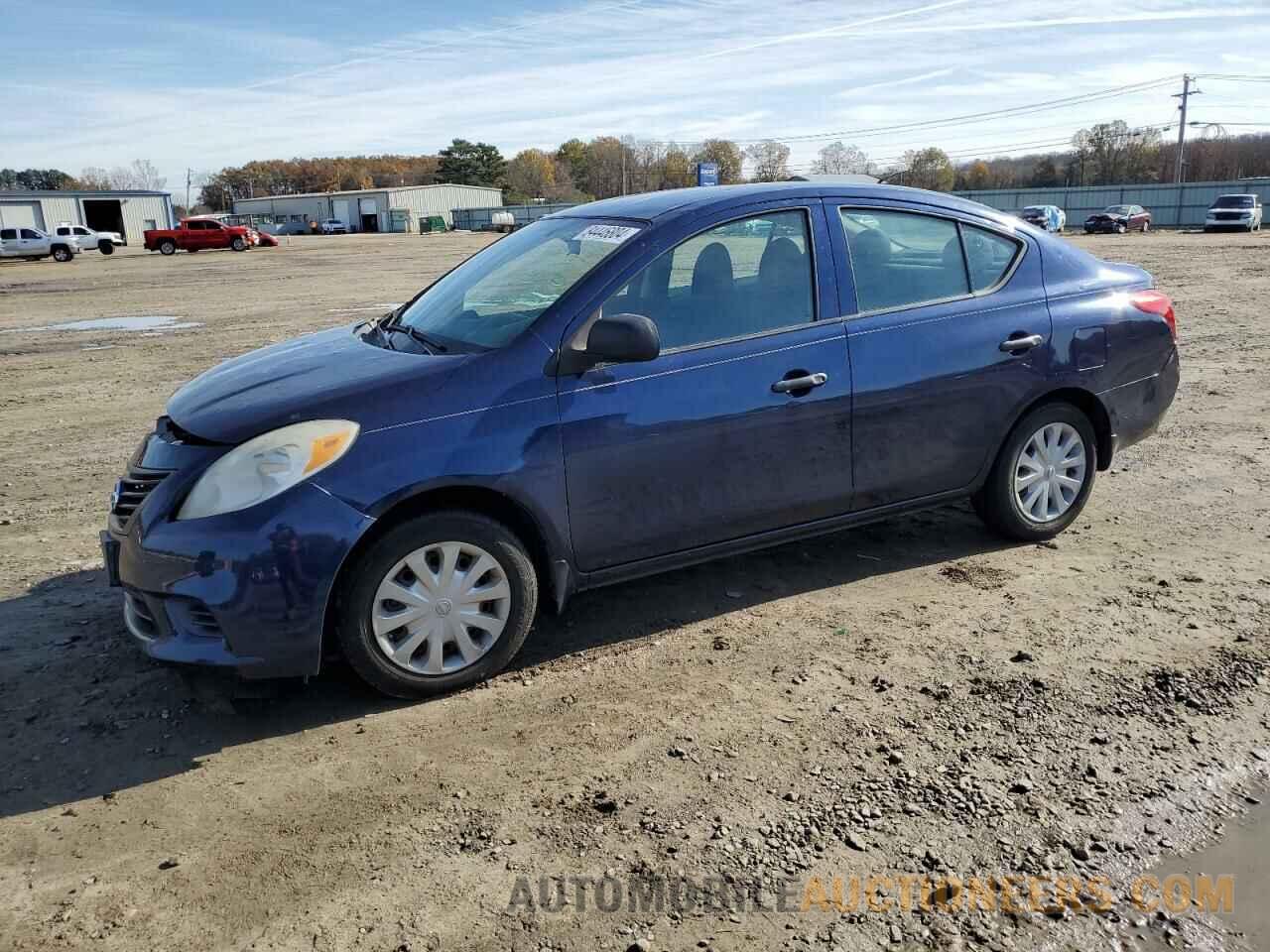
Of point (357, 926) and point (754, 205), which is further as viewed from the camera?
point (754, 205)

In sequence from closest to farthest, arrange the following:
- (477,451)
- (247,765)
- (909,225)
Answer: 1. (247,765)
2. (477,451)
3. (909,225)

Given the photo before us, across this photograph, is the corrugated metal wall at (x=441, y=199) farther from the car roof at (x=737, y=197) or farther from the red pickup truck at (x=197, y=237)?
the car roof at (x=737, y=197)

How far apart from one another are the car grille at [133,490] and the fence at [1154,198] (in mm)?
58340

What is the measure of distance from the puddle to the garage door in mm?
59836

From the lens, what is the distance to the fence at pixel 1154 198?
195 ft

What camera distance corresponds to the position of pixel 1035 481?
5207 mm

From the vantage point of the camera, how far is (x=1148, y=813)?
120 inches

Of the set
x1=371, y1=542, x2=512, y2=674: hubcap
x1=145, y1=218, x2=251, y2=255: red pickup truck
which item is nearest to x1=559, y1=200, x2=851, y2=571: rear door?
x1=371, y1=542, x2=512, y2=674: hubcap

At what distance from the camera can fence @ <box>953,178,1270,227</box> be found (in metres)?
59.4

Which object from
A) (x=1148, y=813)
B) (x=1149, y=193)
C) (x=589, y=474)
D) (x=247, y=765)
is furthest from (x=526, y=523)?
(x=1149, y=193)

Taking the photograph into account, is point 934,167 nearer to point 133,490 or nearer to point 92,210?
point 92,210

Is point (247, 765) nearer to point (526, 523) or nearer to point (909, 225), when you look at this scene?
point (526, 523)

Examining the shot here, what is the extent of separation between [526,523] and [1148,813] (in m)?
2.35

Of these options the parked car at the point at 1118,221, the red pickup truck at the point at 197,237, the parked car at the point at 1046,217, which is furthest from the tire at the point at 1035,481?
the red pickup truck at the point at 197,237
